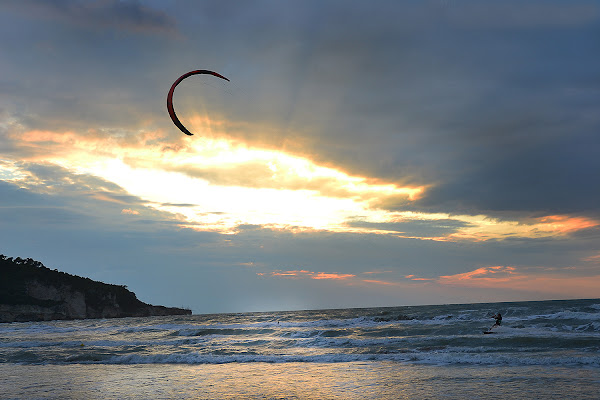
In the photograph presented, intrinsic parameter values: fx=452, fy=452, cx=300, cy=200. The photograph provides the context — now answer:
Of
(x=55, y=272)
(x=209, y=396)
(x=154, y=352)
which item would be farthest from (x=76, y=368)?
(x=55, y=272)

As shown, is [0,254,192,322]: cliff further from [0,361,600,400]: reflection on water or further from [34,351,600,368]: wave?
[0,361,600,400]: reflection on water

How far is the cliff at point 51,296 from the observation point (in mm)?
120875

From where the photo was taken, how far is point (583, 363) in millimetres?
18156

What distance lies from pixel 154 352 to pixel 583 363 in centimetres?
2160

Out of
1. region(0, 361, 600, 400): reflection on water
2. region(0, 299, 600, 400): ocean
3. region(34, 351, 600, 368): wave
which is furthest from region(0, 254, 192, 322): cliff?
region(0, 361, 600, 400): reflection on water

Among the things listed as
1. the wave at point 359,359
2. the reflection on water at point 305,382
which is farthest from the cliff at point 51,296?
the reflection on water at point 305,382

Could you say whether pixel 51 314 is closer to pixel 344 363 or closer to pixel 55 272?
pixel 55 272

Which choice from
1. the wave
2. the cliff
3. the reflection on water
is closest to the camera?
the reflection on water

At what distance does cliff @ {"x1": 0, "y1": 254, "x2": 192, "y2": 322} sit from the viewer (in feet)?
397

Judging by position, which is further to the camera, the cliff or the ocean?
the cliff

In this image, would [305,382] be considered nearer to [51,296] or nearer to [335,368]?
[335,368]

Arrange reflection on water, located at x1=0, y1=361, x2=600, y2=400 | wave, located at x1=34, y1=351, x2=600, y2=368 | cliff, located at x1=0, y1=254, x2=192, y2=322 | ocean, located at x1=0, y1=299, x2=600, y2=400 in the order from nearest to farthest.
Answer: reflection on water, located at x1=0, y1=361, x2=600, y2=400 → ocean, located at x1=0, y1=299, x2=600, y2=400 → wave, located at x1=34, y1=351, x2=600, y2=368 → cliff, located at x1=0, y1=254, x2=192, y2=322

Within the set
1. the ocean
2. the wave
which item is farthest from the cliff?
the wave

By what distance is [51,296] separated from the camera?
132 m
